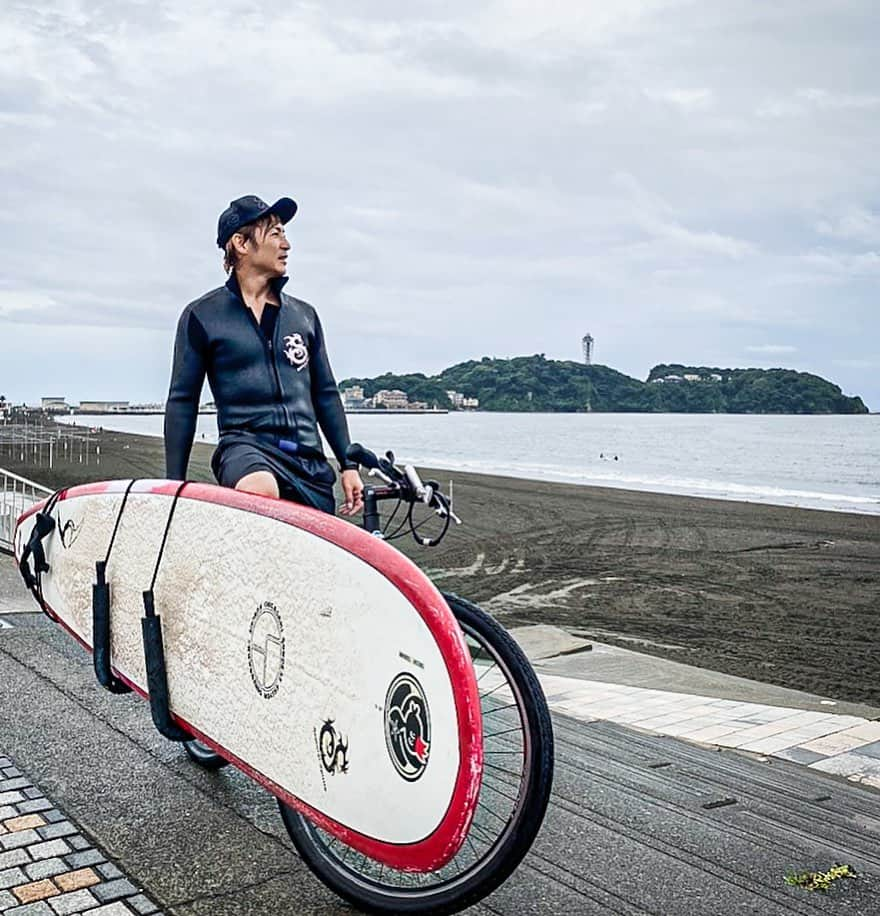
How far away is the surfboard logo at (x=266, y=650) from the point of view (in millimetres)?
3004

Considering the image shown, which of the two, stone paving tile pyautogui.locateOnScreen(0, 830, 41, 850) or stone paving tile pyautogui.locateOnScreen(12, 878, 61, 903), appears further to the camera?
stone paving tile pyautogui.locateOnScreen(0, 830, 41, 850)

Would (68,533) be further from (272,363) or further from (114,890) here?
(114,890)

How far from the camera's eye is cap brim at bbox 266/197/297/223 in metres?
3.69

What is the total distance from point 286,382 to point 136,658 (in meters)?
1.12

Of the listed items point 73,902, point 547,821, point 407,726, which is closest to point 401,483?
point 407,726

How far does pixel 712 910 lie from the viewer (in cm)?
301

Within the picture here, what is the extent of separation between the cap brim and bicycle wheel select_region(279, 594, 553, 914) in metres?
1.59

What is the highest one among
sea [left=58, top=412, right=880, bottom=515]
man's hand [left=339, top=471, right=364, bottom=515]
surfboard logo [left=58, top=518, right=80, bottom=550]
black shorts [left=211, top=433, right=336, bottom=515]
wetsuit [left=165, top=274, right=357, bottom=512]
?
wetsuit [left=165, top=274, right=357, bottom=512]

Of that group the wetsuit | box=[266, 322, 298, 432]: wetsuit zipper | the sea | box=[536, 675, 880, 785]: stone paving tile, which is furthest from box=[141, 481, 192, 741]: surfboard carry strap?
the sea

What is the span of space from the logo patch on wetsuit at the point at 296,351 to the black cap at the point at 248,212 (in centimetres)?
42

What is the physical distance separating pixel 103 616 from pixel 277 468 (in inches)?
37.2

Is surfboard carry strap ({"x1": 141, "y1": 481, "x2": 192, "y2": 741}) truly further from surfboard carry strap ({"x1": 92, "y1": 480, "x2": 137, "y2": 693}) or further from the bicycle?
the bicycle

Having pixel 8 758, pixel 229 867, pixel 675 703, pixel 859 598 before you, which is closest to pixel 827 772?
pixel 675 703

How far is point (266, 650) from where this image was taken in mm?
3062
